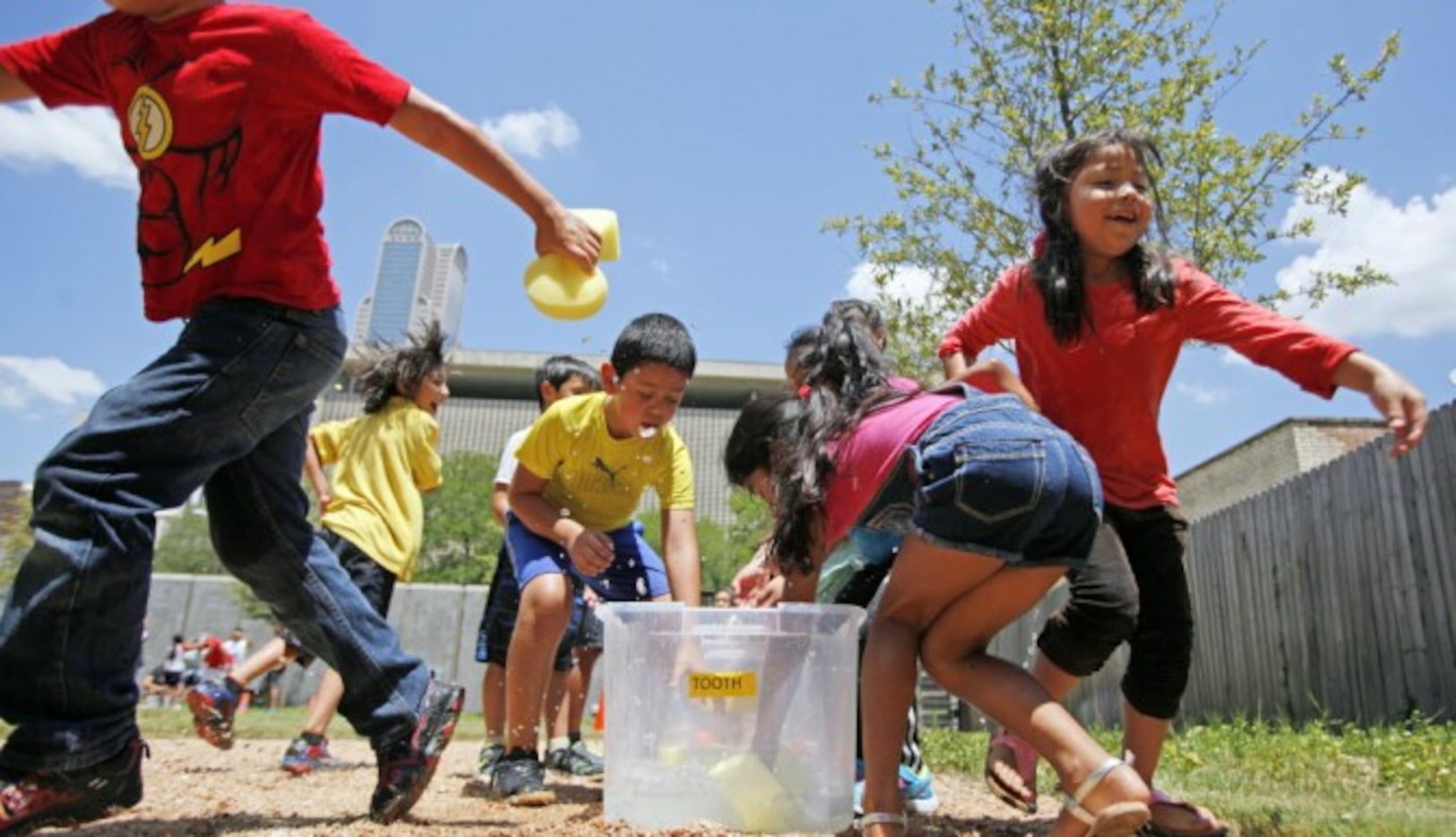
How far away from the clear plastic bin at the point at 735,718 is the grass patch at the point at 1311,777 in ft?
3.37

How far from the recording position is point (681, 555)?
339 cm

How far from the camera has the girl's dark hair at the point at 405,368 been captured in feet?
15.7

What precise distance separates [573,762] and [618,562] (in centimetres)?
113

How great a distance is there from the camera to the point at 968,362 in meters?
2.95

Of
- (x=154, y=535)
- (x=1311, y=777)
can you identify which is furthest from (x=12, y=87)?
(x=1311, y=777)

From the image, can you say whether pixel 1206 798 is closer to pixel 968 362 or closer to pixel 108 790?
pixel 968 362

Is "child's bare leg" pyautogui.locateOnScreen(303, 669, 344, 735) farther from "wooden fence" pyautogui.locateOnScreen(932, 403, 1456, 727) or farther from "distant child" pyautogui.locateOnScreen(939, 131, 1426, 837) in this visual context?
"wooden fence" pyautogui.locateOnScreen(932, 403, 1456, 727)

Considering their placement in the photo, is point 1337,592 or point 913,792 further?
point 1337,592

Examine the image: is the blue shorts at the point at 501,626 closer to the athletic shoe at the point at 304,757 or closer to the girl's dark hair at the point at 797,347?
the athletic shoe at the point at 304,757

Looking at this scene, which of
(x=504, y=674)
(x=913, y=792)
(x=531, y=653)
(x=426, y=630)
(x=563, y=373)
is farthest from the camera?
(x=426, y=630)

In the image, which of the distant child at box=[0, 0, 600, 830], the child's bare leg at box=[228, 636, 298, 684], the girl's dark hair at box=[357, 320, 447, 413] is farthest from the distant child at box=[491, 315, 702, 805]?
the child's bare leg at box=[228, 636, 298, 684]

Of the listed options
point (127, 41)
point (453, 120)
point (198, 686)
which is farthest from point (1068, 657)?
point (198, 686)

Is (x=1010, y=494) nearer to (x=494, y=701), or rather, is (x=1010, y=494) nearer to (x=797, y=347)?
(x=797, y=347)

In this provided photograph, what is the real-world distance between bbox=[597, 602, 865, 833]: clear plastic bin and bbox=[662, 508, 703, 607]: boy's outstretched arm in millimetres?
874
